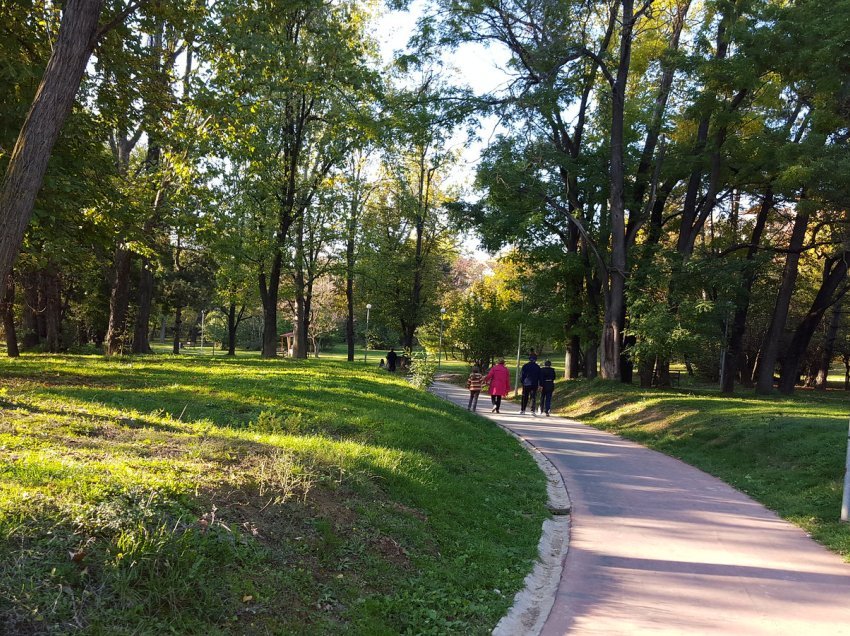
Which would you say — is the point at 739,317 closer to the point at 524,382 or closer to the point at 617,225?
the point at 617,225

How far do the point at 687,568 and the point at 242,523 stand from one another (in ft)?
13.6

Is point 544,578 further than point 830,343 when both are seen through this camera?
No

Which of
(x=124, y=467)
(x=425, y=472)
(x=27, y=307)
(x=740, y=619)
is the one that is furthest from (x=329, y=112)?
(x=740, y=619)

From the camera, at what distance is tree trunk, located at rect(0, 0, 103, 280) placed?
7.06m

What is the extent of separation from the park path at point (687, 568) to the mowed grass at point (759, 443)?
1.54 ft

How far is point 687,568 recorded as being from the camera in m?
5.63

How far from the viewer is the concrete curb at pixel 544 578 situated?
4453mm

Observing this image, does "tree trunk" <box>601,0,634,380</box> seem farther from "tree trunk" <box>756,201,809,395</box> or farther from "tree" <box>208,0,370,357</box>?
"tree" <box>208,0,370,357</box>

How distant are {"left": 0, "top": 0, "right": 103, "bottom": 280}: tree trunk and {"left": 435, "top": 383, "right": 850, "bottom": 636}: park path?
23.9ft

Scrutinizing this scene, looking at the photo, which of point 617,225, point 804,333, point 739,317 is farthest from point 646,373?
point 804,333

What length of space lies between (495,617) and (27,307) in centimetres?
2887

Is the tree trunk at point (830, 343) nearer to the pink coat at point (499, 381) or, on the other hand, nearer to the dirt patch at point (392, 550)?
the pink coat at point (499, 381)

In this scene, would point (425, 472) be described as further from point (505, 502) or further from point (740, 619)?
point (740, 619)

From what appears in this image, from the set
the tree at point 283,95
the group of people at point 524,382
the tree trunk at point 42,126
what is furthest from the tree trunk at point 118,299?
the tree trunk at point 42,126
